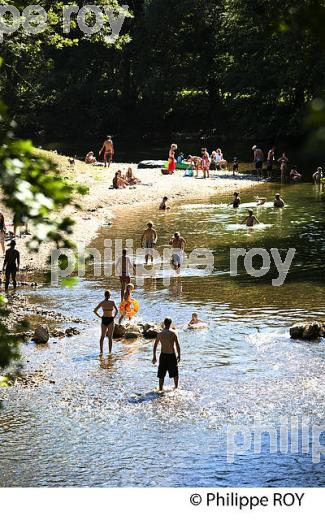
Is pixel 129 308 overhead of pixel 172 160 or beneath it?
beneath

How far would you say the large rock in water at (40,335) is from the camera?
72.8 feet

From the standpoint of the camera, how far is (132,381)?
64.2 ft

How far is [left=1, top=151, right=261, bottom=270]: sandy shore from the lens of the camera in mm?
41750

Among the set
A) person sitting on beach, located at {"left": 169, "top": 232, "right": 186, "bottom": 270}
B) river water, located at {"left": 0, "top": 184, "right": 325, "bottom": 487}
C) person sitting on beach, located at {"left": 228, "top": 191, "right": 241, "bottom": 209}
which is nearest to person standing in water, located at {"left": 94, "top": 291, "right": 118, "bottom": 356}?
river water, located at {"left": 0, "top": 184, "right": 325, "bottom": 487}

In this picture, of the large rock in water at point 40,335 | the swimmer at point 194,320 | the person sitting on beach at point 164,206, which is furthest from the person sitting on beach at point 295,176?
the large rock in water at point 40,335

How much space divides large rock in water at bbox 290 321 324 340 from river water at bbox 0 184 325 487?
30cm

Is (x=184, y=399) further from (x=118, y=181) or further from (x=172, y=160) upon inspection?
(x=172, y=160)

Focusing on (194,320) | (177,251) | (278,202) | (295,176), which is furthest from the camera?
(295,176)
